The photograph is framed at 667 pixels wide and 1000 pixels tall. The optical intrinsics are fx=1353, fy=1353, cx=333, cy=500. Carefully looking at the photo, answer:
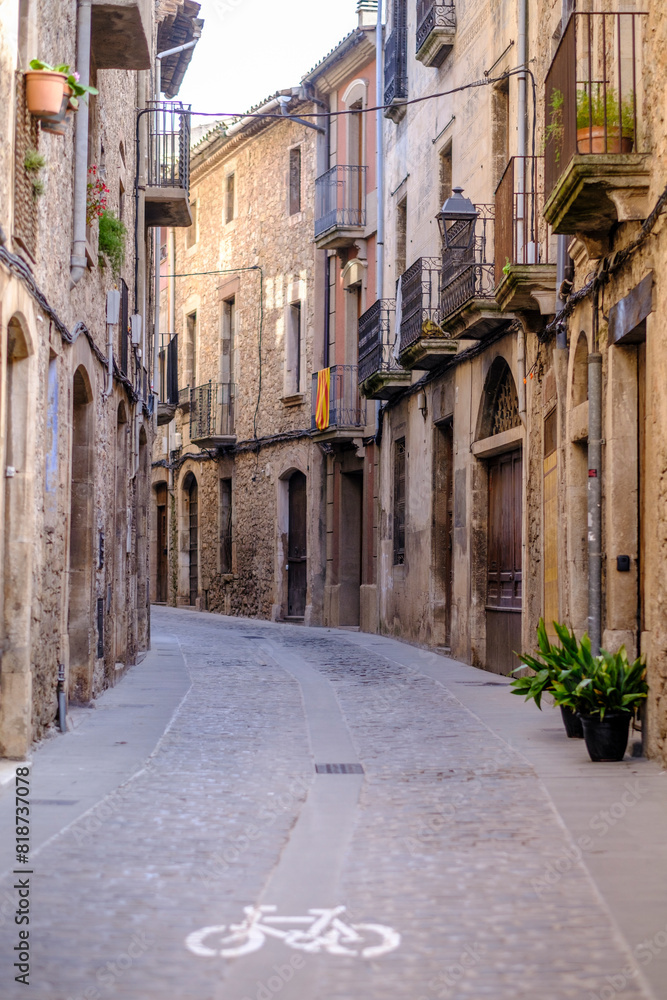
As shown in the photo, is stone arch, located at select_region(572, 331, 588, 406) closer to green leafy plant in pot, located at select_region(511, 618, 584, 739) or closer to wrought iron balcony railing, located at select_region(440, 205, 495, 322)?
green leafy plant in pot, located at select_region(511, 618, 584, 739)

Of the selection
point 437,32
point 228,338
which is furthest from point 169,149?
point 228,338

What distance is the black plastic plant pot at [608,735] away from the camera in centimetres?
841

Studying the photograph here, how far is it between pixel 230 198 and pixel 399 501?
12.2 m

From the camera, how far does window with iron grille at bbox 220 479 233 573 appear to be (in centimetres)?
3016

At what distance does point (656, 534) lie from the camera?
8.51 m

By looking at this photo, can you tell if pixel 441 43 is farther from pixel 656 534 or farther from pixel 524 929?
pixel 524 929

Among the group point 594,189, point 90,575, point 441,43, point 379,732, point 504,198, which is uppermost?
point 441,43

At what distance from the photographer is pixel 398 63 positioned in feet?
69.3

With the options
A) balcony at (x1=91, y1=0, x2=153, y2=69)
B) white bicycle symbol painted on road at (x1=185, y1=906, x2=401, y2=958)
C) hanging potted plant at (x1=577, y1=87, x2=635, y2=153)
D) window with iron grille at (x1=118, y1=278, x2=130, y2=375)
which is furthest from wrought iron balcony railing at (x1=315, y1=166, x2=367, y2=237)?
white bicycle symbol painted on road at (x1=185, y1=906, x2=401, y2=958)

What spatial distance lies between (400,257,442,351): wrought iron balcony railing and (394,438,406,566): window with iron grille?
2536mm

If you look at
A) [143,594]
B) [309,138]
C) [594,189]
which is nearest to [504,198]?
[594,189]

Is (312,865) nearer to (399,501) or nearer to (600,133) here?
(600,133)

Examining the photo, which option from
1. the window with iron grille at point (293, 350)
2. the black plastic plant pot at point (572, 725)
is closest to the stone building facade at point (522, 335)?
the black plastic plant pot at point (572, 725)

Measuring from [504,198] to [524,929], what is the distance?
10437 mm
